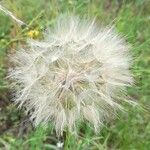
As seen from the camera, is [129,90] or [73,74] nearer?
[73,74]

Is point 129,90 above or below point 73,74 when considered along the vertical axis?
below

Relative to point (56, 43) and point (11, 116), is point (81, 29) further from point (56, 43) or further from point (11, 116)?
point (11, 116)

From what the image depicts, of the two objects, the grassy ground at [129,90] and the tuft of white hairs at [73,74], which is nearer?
the tuft of white hairs at [73,74]

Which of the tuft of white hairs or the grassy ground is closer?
the tuft of white hairs

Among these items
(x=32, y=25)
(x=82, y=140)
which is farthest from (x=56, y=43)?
(x=32, y=25)
